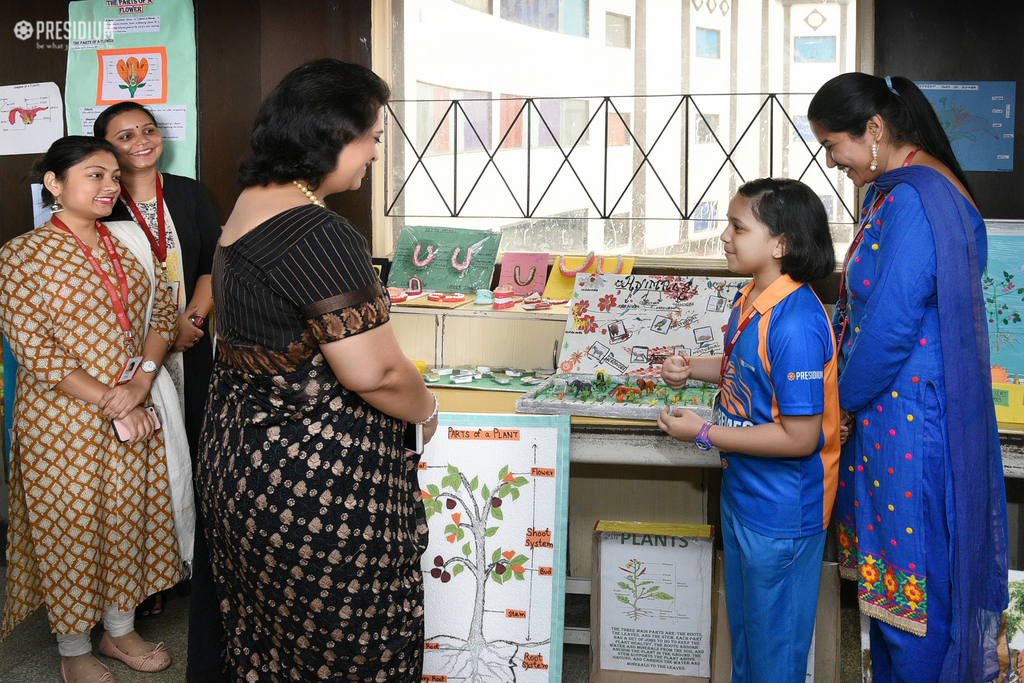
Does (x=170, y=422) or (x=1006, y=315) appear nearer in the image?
(x=1006, y=315)

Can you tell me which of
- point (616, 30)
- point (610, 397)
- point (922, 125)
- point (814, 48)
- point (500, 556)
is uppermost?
point (616, 30)

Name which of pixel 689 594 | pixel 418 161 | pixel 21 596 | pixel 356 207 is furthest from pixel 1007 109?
pixel 21 596

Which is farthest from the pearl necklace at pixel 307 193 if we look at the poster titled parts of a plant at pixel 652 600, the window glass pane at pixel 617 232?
the window glass pane at pixel 617 232

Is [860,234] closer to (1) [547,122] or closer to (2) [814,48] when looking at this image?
(2) [814,48]

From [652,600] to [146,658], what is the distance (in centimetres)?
153

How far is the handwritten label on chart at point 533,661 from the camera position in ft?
7.22

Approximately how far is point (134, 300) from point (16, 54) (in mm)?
1588

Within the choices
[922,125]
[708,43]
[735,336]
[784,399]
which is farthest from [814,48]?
[784,399]

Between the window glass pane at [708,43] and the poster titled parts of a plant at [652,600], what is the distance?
70.3 inches

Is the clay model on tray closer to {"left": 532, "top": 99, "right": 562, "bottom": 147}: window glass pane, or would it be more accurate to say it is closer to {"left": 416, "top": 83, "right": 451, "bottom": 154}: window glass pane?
{"left": 532, "top": 99, "right": 562, "bottom": 147}: window glass pane

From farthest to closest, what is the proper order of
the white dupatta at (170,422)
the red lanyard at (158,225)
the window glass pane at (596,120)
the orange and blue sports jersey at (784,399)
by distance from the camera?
the window glass pane at (596,120) → the red lanyard at (158,225) → the white dupatta at (170,422) → the orange and blue sports jersey at (784,399)

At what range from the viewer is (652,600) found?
247 centimetres

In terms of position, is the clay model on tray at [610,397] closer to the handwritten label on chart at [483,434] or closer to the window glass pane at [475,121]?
the handwritten label on chart at [483,434]

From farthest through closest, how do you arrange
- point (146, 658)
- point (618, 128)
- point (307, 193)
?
point (618, 128) → point (146, 658) → point (307, 193)
